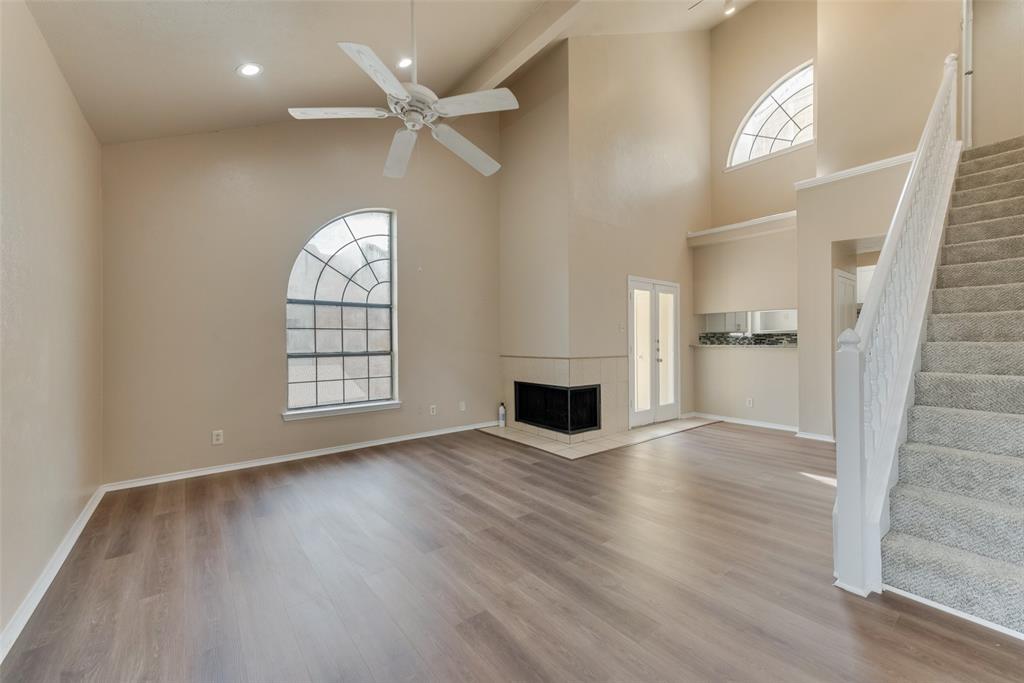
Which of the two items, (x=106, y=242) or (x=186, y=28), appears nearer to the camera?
(x=186, y=28)

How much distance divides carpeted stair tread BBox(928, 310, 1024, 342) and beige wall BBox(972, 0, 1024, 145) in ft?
9.95

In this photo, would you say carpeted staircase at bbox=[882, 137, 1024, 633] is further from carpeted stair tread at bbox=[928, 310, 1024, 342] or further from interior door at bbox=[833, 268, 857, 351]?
interior door at bbox=[833, 268, 857, 351]

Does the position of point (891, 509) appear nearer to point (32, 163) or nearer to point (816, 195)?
point (816, 195)

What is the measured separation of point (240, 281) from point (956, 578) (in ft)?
17.9

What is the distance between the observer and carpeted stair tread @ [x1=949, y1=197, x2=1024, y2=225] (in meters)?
3.12

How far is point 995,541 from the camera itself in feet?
6.10

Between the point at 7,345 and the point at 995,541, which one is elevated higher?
the point at 7,345

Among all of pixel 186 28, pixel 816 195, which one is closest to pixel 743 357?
pixel 816 195

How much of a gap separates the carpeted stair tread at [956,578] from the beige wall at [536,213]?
3446 mm

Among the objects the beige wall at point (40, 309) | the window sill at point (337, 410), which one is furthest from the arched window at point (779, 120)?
the beige wall at point (40, 309)

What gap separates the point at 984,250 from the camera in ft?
9.84

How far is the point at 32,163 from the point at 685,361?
6.83 metres

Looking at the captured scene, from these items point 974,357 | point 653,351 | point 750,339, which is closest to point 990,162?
point 974,357

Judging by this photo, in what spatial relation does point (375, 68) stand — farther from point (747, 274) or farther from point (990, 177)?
point (747, 274)
